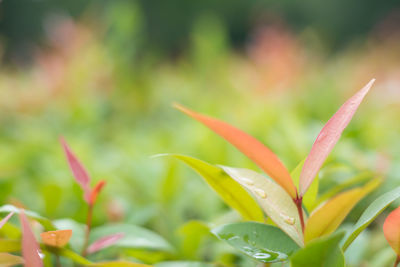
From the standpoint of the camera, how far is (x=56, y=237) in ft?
1.50

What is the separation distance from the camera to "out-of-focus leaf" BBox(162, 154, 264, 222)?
0.46 meters

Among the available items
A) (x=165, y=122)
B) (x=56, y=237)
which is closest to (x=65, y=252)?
(x=56, y=237)

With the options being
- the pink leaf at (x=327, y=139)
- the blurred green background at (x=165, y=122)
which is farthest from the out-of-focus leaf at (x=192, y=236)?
the pink leaf at (x=327, y=139)

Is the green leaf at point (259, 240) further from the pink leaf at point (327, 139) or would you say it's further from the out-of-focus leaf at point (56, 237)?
the out-of-focus leaf at point (56, 237)

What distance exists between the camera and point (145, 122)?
246 cm

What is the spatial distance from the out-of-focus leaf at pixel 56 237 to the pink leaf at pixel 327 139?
271 millimetres

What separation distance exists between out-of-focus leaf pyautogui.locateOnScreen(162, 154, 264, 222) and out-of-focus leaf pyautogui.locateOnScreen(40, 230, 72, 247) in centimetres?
16

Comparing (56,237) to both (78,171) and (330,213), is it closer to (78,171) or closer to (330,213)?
(78,171)

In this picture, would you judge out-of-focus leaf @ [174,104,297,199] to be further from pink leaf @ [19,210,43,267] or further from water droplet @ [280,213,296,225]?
pink leaf @ [19,210,43,267]

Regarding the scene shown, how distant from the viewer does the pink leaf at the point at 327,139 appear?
0.42 meters

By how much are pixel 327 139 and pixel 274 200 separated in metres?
0.09

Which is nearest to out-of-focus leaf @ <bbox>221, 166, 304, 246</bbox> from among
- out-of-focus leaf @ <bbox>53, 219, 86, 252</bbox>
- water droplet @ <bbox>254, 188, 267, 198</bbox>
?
water droplet @ <bbox>254, 188, 267, 198</bbox>

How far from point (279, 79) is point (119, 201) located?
2.13 metres

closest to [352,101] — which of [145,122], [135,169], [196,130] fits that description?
[135,169]
